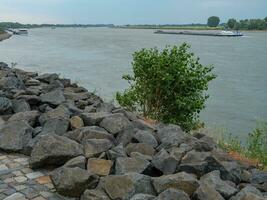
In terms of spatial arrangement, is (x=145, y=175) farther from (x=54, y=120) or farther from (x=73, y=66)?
(x=73, y=66)

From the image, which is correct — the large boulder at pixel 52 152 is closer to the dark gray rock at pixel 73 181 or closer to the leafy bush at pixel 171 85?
the dark gray rock at pixel 73 181

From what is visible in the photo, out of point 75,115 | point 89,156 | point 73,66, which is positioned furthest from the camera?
point 73,66

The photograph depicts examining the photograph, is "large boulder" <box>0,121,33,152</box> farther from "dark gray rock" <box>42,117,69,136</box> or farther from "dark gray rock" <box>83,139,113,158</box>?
"dark gray rock" <box>83,139,113,158</box>

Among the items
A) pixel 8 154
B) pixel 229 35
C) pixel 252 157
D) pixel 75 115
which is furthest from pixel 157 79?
pixel 229 35

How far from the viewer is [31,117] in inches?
250

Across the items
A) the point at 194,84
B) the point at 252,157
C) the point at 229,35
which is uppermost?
the point at 194,84

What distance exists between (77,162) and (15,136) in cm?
136

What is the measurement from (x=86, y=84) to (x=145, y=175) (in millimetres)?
18132

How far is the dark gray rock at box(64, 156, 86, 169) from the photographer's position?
4.64m

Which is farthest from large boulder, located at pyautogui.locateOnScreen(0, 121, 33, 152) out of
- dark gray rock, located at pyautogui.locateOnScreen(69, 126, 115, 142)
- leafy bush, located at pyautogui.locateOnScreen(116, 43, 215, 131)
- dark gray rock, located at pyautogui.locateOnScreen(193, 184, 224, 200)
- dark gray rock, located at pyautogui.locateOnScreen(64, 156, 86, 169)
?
leafy bush, located at pyautogui.locateOnScreen(116, 43, 215, 131)

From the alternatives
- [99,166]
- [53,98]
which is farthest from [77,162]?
[53,98]

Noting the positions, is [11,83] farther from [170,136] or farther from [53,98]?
[170,136]

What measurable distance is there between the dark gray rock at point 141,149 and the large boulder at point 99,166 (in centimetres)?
55

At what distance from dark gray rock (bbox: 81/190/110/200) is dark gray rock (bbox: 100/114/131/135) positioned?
5.44ft
